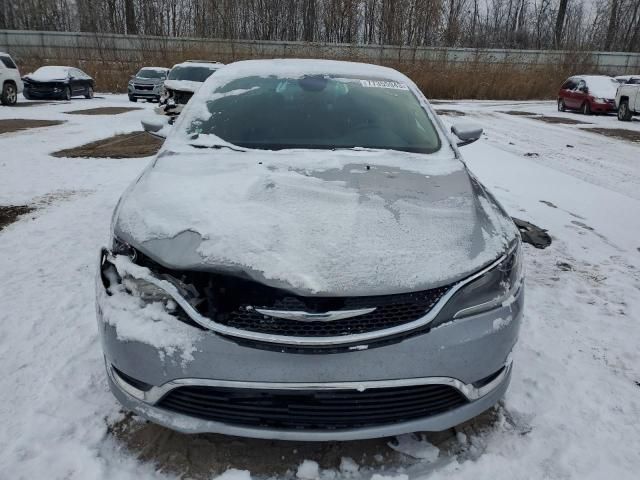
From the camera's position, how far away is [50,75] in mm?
19625

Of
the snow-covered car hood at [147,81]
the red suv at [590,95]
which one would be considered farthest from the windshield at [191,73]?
the red suv at [590,95]

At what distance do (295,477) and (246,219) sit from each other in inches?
40.7

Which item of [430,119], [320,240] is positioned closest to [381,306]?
[320,240]

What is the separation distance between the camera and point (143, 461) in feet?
6.37

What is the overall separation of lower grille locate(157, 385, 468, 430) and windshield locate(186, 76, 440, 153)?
1.61m

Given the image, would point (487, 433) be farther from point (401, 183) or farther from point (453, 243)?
point (401, 183)

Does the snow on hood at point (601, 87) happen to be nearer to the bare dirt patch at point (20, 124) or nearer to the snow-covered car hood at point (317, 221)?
the bare dirt patch at point (20, 124)

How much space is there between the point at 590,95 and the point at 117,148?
17.4m

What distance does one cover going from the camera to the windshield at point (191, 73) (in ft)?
46.2

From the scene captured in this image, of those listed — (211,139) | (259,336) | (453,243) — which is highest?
(211,139)

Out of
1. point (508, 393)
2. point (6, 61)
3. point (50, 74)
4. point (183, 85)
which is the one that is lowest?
point (508, 393)

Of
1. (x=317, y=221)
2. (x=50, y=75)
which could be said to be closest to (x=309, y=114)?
(x=317, y=221)

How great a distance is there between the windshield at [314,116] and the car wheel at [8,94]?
17.0m

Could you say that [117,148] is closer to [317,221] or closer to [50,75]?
[317,221]
